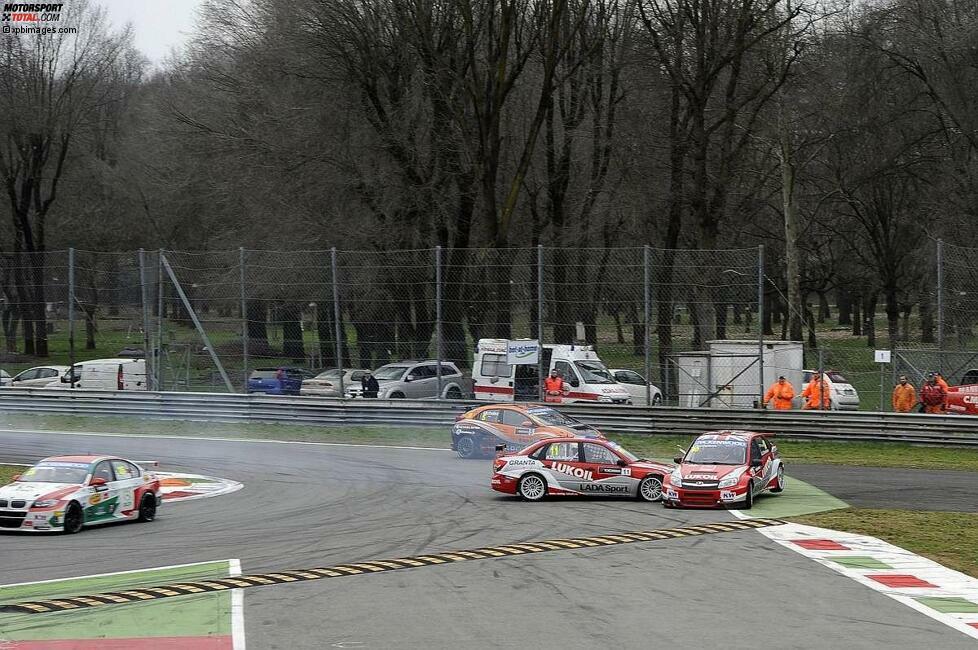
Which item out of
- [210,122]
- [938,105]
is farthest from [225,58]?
[938,105]

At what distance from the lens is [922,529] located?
16.5 metres

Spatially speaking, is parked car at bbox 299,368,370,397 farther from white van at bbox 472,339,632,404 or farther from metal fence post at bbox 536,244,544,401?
metal fence post at bbox 536,244,544,401

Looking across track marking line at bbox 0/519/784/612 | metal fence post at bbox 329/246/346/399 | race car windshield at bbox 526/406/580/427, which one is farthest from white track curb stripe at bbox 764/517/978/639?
metal fence post at bbox 329/246/346/399

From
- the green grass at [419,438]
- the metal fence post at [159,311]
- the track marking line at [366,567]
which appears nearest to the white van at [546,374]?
the green grass at [419,438]

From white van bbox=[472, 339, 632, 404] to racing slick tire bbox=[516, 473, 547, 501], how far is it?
30.9 ft

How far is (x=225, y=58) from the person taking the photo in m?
43.0

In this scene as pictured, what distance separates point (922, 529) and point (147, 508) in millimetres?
11877

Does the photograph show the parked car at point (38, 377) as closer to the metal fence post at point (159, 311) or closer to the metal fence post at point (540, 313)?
the metal fence post at point (159, 311)

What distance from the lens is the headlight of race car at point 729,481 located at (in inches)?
733

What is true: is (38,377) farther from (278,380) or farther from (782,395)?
(782,395)

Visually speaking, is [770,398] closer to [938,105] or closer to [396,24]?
[396,24]

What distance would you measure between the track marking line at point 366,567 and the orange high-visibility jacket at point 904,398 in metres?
12.4

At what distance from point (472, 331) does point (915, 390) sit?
11584 mm

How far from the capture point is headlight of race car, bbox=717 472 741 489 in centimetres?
1861
